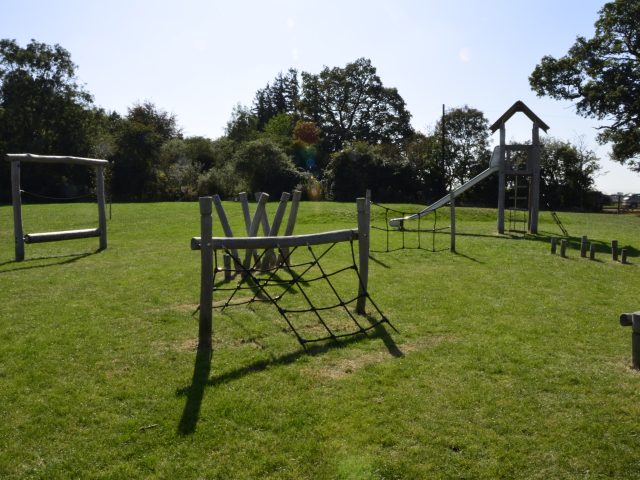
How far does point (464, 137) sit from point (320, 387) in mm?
43488

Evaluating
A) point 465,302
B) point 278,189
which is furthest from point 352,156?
point 465,302

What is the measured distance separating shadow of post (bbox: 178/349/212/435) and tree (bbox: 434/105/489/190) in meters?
40.0

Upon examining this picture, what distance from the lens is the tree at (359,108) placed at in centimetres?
5947

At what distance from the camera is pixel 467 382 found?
217 inches

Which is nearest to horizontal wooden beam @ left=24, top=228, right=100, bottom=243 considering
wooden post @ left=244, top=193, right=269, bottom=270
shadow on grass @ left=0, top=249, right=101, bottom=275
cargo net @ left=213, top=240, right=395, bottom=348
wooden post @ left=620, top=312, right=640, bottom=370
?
shadow on grass @ left=0, top=249, right=101, bottom=275

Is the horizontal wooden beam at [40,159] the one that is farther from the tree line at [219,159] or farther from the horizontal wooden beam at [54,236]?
the tree line at [219,159]

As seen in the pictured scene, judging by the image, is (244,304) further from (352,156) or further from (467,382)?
(352,156)

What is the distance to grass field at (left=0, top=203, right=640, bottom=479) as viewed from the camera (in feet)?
13.3

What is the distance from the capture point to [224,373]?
573 centimetres

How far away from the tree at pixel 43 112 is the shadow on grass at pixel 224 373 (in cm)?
3666

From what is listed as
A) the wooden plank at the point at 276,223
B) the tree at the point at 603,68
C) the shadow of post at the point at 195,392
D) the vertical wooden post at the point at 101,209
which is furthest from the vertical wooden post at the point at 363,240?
the tree at the point at 603,68

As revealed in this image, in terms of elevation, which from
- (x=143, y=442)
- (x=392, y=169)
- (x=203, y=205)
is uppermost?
(x=392, y=169)

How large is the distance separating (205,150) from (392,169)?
18.9 m

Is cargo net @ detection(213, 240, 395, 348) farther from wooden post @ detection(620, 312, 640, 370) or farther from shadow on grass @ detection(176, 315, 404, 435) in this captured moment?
wooden post @ detection(620, 312, 640, 370)
